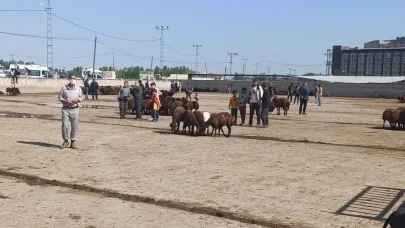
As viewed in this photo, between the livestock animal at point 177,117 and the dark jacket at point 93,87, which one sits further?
the dark jacket at point 93,87

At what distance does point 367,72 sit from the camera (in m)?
146

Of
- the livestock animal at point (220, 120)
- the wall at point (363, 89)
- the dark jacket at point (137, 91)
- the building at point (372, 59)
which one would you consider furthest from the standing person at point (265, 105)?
the building at point (372, 59)

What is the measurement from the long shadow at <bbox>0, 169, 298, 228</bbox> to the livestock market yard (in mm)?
15

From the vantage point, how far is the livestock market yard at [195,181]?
726 centimetres

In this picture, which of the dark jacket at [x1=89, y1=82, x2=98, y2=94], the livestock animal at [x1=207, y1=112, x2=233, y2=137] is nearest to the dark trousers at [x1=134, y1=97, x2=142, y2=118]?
the livestock animal at [x1=207, y1=112, x2=233, y2=137]

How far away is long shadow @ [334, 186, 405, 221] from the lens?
7586mm

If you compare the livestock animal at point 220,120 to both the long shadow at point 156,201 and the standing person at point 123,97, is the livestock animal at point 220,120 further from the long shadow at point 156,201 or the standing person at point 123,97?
the long shadow at point 156,201

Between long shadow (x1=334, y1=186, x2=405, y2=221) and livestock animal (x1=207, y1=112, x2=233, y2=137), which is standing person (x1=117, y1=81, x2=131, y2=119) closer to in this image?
livestock animal (x1=207, y1=112, x2=233, y2=137)

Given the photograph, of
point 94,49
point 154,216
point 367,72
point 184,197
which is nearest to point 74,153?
point 184,197

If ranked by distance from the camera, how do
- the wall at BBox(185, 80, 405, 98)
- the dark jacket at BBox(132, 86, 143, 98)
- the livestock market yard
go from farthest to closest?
1. the wall at BBox(185, 80, 405, 98)
2. the dark jacket at BBox(132, 86, 143, 98)
3. the livestock market yard

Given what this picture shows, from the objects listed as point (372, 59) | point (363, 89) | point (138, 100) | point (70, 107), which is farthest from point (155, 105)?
point (372, 59)

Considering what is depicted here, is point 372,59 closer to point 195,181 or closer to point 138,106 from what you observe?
point 138,106

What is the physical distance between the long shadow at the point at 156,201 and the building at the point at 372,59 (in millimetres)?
136554

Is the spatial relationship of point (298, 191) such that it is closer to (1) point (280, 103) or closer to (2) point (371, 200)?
(2) point (371, 200)
